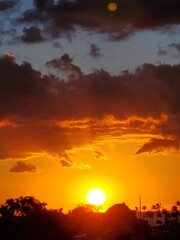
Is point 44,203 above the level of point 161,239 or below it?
above

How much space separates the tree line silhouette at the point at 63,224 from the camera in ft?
305

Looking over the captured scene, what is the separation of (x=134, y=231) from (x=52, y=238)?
4997 cm

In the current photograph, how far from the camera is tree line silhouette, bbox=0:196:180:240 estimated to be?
92.9 meters

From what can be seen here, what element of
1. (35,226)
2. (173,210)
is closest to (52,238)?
(35,226)

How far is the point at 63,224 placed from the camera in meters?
106

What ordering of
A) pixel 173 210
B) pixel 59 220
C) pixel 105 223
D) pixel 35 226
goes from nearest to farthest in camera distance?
pixel 35 226
pixel 59 220
pixel 105 223
pixel 173 210

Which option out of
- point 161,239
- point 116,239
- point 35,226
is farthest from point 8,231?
point 116,239

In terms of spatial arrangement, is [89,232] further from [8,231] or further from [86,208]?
[8,231]

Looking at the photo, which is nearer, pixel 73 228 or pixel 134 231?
pixel 73 228

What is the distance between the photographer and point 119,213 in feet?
540

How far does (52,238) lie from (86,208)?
249 feet

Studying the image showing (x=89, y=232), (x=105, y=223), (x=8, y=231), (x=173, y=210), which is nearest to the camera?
(x=8, y=231)

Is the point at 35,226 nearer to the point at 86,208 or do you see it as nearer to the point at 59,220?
the point at 59,220

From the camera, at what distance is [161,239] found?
11175 cm
